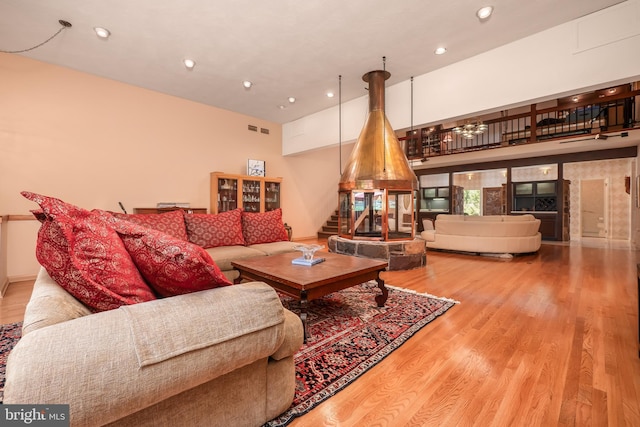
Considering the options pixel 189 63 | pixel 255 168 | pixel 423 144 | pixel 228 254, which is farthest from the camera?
pixel 423 144

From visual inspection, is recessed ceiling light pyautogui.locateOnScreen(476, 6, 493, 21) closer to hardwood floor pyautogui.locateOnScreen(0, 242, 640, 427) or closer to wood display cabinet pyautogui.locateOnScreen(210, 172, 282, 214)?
hardwood floor pyautogui.locateOnScreen(0, 242, 640, 427)

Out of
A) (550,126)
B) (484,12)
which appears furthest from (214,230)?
(550,126)

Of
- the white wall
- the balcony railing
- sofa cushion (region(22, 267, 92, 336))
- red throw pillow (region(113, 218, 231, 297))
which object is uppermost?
the balcony railing

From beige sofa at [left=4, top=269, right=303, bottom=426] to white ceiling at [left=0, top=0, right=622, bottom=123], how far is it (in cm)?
300

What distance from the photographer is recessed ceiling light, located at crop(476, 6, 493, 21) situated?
2.85 meters

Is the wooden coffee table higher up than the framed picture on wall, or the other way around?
the framed picture on wall

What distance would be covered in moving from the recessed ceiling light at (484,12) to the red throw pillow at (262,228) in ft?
11.0

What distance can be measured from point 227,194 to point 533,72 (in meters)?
5.26

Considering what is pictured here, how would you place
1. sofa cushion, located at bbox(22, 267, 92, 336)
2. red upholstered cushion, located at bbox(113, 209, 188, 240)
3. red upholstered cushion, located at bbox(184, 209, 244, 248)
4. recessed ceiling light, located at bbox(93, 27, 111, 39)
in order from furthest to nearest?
red upholstered cushion, located at bbox(184, 209, 244, 248)
recessed ceiling light, located at bbox(93, 27, 111, 39)
red upholstered cushion, located at bbox(113, 209, 188, 240)
sofa cushion, located at bbox(22, 267, 92, 336)

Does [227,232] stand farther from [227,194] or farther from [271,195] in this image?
[271,195]

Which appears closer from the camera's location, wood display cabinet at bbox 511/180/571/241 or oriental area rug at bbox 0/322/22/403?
oriental area rug at bbox 0/322/22/403

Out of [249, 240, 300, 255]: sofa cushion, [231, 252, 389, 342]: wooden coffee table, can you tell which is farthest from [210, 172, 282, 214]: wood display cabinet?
[231, 252, 389, 342]: wooden coffee table

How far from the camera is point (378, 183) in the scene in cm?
422

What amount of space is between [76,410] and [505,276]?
14.9 ft
